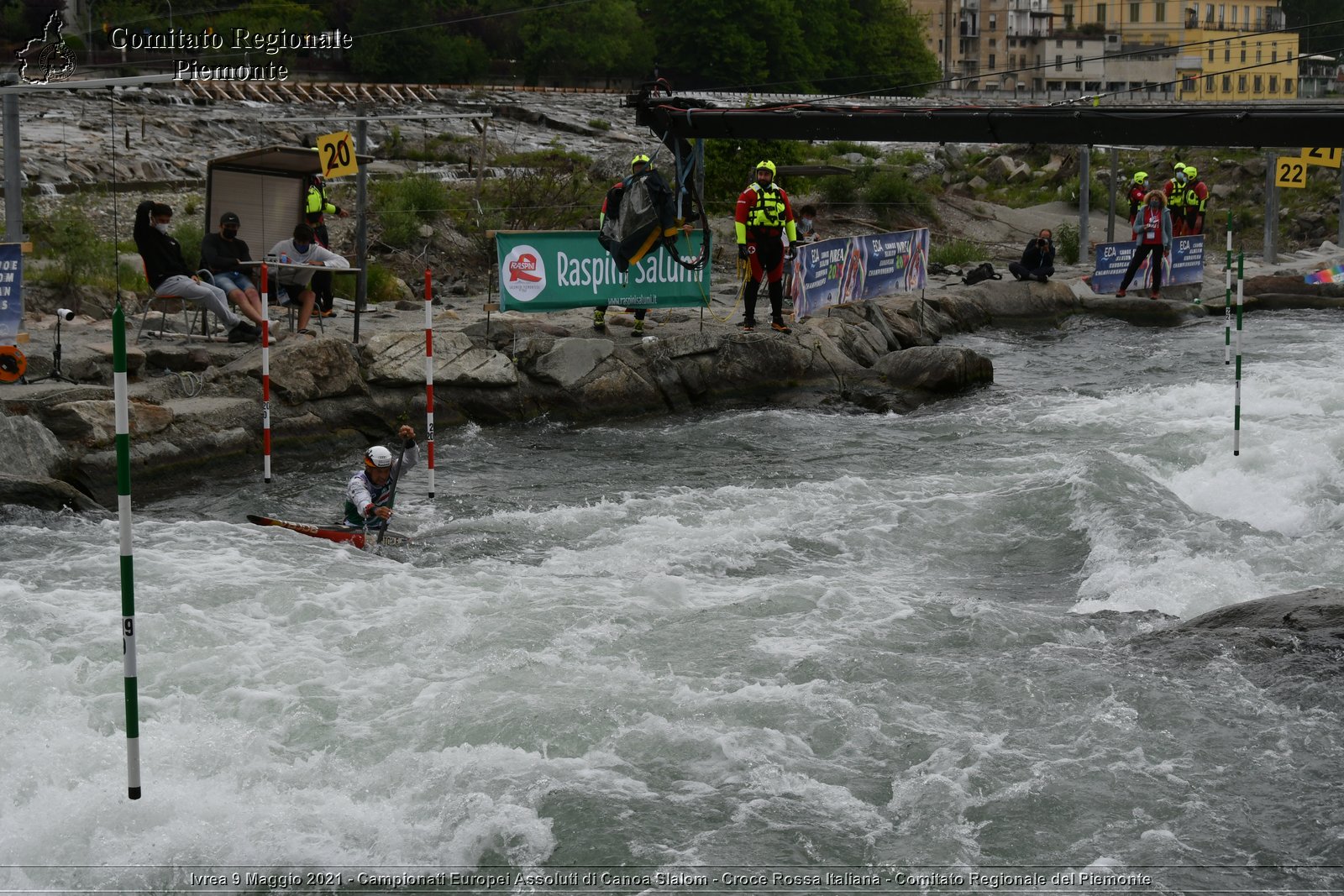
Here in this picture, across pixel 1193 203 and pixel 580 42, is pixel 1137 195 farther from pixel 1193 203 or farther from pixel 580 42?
pixel 580 42

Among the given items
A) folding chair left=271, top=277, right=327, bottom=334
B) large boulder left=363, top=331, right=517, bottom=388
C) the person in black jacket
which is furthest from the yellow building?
the person in black jacket

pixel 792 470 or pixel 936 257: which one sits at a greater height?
pixel 936 257

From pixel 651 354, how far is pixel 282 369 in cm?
442

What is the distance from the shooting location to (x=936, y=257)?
28.9 meters

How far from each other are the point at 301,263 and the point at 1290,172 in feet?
63.0

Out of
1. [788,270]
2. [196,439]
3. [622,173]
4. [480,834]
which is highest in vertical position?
[622,173]

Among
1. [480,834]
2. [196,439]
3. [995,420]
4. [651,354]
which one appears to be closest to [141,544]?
[196,439]

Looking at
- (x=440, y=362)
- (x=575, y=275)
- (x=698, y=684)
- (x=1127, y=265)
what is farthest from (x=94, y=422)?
(x=1127, y=265)

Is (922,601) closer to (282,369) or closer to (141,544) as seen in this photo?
(141,544)

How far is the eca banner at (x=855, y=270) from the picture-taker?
63.2ft

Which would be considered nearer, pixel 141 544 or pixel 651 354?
pixel 141 544

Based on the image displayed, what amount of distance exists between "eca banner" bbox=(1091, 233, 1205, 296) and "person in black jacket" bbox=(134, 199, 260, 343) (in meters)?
15.1
